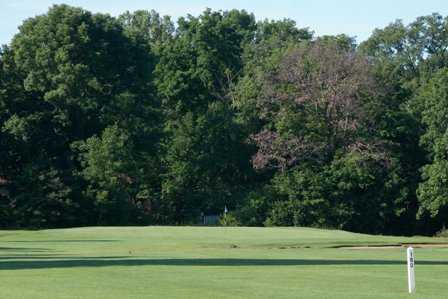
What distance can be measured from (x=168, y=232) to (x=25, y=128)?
80.0 feet

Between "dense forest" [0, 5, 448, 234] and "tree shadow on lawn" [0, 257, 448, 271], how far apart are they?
4213cm

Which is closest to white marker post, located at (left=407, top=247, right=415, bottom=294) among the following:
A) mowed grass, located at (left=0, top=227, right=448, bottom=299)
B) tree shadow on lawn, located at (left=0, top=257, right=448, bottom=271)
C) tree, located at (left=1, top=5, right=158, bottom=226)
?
mowed grass, located at (left=0, top=227, right=448, bottom=299)

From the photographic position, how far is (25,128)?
7456 cm

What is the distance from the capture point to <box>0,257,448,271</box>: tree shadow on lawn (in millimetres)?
28234

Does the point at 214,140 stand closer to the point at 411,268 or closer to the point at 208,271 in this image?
the point at 208,271

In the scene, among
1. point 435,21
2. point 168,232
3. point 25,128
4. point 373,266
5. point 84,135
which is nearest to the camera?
point 373,266

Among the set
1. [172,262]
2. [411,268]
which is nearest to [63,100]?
[172,262]

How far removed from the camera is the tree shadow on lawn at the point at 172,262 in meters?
28.2

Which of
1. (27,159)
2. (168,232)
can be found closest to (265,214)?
(27,159)

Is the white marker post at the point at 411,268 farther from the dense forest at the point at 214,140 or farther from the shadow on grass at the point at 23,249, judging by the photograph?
the dense forest at the point at 214,140

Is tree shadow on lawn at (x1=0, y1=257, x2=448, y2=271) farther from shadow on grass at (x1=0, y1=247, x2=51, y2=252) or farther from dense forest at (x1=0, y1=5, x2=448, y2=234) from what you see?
dense forest at (x1=0, y1=5, x2=448, y2=234)

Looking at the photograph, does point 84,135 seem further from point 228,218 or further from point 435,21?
point 435,21

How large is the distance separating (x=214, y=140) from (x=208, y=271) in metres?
53.6

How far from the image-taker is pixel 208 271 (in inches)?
1011
